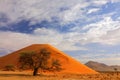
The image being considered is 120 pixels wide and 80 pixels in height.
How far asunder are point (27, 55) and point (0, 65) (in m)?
37.9

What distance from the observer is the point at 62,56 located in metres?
86.5

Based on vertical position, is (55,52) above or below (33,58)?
above

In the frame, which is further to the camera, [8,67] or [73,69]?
[73,69]

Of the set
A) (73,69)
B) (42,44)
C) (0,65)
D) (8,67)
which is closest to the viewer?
(8,67)

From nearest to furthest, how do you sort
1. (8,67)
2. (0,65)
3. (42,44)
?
(8,67) → (0,65) → (42,44)

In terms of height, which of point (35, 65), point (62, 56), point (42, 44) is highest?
point (42, 44)

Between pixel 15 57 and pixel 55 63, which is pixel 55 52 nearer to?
pixel 15 57

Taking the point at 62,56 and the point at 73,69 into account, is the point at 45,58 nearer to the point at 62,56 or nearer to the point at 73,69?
the point at 73,69

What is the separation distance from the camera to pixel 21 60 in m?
50.4

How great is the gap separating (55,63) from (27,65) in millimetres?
6008

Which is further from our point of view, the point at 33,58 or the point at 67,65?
the point at 67,65

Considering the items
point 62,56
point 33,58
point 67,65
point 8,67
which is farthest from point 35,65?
point 62,56

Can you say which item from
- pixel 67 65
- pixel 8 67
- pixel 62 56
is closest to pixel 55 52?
pixel 62 56

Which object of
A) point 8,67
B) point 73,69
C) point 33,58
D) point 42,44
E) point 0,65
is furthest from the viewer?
point 42,44
